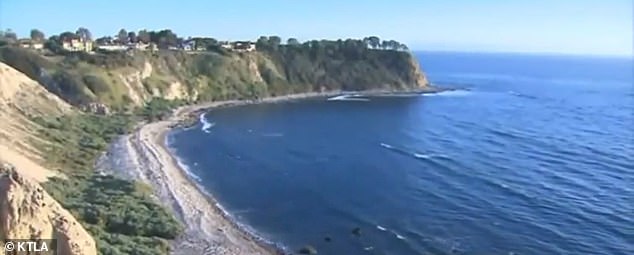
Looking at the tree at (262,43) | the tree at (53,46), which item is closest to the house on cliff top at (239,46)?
the tree at (262,43)

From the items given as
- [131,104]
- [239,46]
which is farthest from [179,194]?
[239,46]

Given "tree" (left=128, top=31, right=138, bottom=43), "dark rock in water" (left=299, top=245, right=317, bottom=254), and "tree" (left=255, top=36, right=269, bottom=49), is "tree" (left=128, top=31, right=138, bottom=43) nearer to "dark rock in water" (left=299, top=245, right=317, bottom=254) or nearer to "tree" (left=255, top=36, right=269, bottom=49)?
"tree" (left=255, top=36, right=269, bottom=49)

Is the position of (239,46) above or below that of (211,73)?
above

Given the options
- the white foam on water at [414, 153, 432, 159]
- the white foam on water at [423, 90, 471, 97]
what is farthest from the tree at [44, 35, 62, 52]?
the white foam on water at [423, 90, 471, 97]

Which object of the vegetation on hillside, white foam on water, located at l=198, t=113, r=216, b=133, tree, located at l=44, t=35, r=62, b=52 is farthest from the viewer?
tree, located at l=44, t=35, r=62, b=52

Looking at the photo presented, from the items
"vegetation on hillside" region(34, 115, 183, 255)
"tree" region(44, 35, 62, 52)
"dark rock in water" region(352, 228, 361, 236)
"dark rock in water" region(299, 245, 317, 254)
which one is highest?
"tree" region(44, 35, 62, 52)

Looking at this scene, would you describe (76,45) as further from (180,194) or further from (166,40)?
(180,194)

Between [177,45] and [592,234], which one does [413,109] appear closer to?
[177,45]
